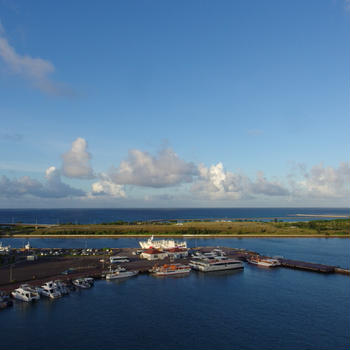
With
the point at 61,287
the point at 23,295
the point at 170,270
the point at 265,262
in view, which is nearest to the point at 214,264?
the point at 170,270

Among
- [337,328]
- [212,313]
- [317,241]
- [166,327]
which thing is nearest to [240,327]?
[212,313]

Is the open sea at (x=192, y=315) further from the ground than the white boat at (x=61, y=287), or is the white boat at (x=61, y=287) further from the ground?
the white boat at (x=61, y=287)

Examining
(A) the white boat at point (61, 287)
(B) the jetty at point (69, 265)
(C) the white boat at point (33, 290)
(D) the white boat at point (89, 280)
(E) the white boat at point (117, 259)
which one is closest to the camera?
(C) the white boat at point (33, 290)

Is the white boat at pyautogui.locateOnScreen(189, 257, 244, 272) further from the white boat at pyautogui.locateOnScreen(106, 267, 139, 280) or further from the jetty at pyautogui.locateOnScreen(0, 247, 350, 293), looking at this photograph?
the white boat at pyautogui.locateOnScreen(106, 267, 139, 280)

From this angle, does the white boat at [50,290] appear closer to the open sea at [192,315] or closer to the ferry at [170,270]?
the open sea at [192,315]

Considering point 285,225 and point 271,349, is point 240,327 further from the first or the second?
point 285,225

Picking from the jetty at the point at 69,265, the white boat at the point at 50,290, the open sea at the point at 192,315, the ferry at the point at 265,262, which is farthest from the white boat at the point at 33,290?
the ferry at the point at 265,262
